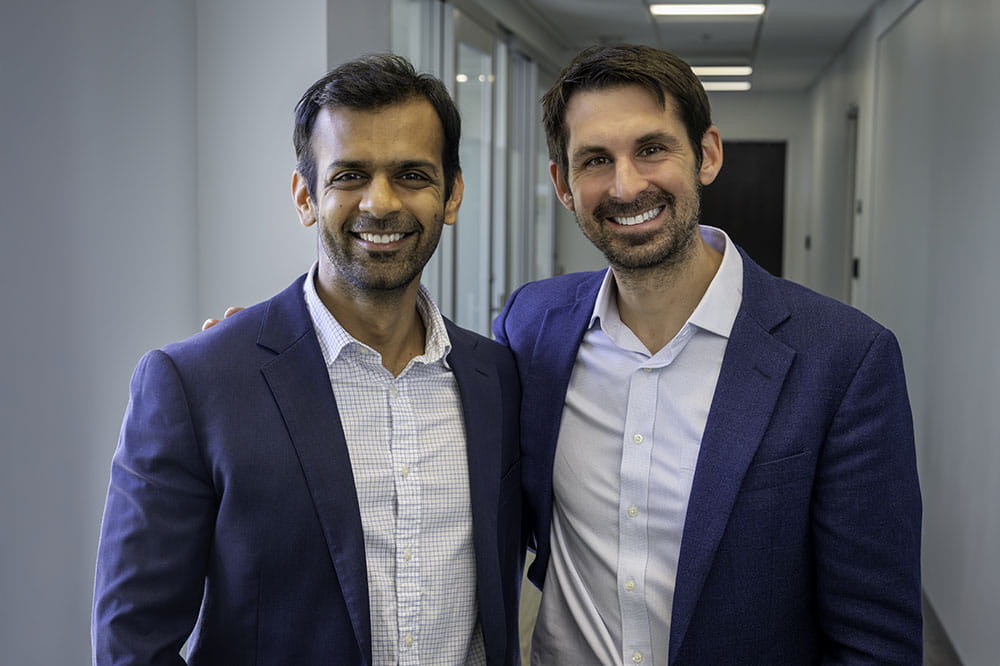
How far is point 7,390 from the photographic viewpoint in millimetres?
2143

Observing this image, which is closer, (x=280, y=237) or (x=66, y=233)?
(x=66, y=233)

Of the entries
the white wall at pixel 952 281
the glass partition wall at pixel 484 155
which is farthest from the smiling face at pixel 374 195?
the glass partition wall at pixel 484 155

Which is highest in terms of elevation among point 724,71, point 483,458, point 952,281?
point 724,71

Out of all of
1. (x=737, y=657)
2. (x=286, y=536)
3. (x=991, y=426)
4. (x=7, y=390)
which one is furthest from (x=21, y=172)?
(x=991, y=426)

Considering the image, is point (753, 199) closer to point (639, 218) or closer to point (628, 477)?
point (639, 218)

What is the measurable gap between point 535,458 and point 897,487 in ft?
1.96

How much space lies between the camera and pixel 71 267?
2340 millimetres

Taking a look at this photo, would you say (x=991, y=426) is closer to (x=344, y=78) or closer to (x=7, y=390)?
(x=344, y=78)

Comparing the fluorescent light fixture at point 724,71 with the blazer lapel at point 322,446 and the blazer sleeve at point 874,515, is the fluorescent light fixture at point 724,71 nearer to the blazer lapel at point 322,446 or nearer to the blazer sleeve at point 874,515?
the blazer sleeve at point 874,515

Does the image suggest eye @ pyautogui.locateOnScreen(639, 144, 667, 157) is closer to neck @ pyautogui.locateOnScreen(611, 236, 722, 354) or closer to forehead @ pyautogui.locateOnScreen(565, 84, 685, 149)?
forehead @ pyautogui.locateOnScreen(565, 84, 685, 149)

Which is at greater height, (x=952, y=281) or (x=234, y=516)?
(x=952, y=281)

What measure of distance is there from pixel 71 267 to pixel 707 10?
200 inches

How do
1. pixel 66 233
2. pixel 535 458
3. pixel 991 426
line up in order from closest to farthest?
pixel 535 458, pixel 66 233, pixel 991 426

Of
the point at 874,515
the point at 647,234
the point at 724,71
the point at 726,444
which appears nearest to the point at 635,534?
the point at 726,444
